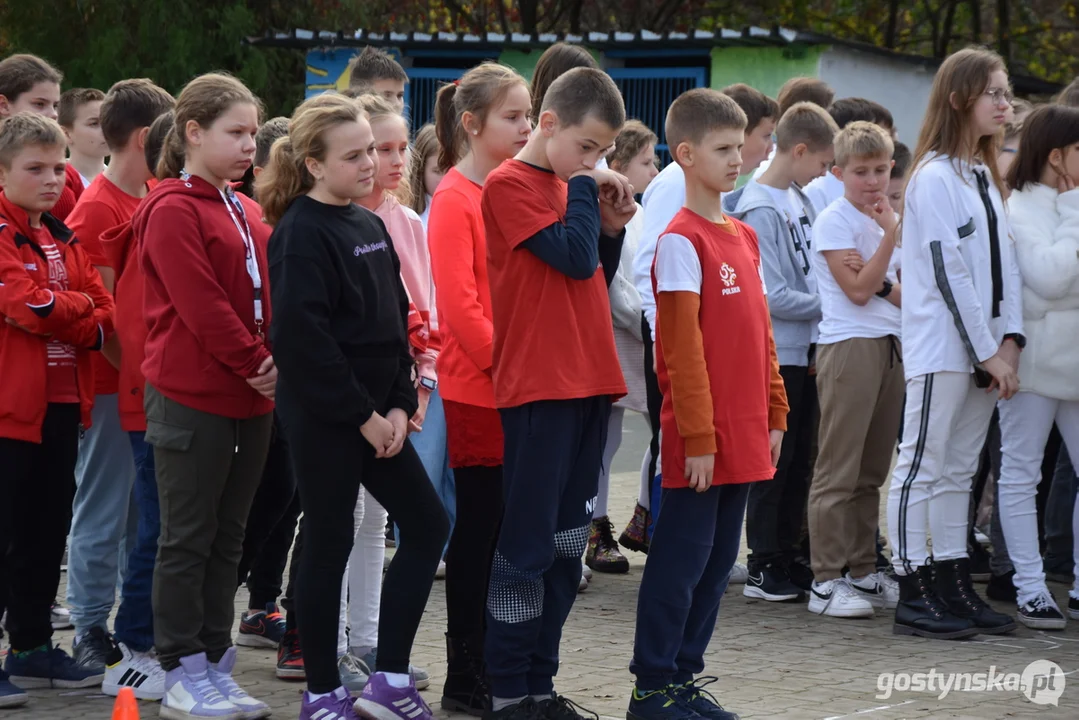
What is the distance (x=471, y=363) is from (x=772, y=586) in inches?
98.1

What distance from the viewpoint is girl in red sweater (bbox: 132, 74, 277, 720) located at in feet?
15.9

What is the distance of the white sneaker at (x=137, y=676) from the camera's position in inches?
204

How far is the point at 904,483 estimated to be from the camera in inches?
248

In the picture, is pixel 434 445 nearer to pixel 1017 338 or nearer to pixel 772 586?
pixel 772 586

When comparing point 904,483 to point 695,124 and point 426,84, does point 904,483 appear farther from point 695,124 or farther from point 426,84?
point 426,84

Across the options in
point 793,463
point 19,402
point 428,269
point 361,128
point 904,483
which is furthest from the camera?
point 793,463

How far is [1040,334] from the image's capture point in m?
6.49

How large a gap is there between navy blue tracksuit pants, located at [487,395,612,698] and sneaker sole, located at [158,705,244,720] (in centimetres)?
85

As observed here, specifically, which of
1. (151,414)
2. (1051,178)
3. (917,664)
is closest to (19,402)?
→ (151,414)

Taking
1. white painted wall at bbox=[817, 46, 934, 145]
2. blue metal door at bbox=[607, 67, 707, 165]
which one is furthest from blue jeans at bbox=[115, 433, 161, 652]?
blue metal door at bbox=[607, 67, 707, 165]

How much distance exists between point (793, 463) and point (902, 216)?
4.50 ft

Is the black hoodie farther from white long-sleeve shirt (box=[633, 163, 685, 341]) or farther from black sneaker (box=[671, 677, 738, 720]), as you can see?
white long-sleeve shirt (box=[633, 163, 685, 341])

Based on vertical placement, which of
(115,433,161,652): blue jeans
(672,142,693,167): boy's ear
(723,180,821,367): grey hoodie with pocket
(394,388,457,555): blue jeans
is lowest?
(115,433,161,652): blue jeans

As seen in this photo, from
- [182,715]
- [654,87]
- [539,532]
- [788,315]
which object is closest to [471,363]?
[539,532]
